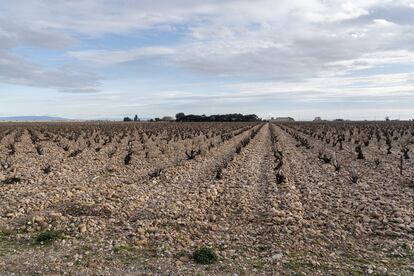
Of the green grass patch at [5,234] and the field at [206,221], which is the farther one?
the green grass patch at [5,234]

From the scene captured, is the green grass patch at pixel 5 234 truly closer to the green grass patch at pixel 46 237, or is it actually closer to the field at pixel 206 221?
the field at pixel 206 221

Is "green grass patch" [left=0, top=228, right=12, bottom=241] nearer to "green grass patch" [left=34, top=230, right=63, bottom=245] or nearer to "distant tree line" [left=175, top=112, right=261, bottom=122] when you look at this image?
"green grass patch" [left=34, top=230, right=63, bottom=245]

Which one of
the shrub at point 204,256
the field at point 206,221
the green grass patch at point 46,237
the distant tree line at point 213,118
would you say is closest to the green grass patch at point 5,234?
the field at point 206,221

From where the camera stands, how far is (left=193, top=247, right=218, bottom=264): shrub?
7133 mm

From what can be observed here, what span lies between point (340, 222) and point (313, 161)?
1192cm

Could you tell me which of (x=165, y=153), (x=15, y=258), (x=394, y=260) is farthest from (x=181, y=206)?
(x=165, y=153)

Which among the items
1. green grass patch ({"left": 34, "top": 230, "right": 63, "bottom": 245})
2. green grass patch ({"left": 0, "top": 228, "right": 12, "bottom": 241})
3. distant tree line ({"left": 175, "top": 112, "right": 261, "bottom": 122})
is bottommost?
green grass patch ({"left": 0, "top": 228, "right": 12, "bottom": 241})

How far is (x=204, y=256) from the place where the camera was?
7223mm

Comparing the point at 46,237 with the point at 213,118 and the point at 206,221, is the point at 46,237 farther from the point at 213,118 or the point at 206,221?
the point at 213,118

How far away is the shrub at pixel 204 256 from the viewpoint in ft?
23.4

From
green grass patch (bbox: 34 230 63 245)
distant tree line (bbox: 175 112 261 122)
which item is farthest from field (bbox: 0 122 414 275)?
distant tree line (bbox: 175 112 261 122)

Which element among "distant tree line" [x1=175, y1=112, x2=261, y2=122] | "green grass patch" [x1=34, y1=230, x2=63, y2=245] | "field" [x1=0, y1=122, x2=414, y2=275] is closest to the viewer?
"field" [x1=0, y1=122, x2=414, y2=275]

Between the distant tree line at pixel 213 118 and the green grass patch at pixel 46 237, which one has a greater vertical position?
the distant tree line at pixel 213 118

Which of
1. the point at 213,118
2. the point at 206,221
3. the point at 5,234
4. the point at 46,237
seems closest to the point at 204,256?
the point at 206,221
